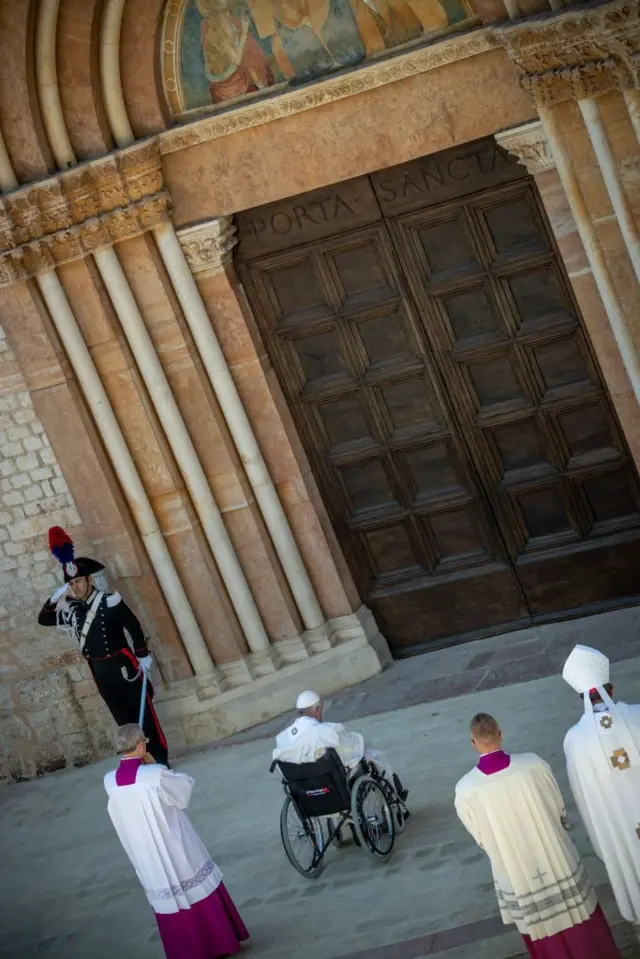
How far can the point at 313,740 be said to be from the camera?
7000 mm

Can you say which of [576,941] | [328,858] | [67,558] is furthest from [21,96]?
[576,941]

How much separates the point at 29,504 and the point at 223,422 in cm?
144

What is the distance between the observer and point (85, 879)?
829cm

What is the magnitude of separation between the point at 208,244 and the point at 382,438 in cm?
170

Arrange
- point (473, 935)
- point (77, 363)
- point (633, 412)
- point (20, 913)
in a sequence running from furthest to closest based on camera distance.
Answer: point (77, 363)
point (633, 412)
point (20, 913)
point (473, 935)

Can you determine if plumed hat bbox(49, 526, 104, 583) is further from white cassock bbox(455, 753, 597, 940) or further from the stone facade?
white cassock bbox(455, 753, 597, 940)

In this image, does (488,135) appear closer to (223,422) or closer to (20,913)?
(223,422)

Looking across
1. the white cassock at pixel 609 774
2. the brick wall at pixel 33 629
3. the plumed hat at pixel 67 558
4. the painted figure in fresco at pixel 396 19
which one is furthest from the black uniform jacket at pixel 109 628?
the white cassock at pixel 609 774

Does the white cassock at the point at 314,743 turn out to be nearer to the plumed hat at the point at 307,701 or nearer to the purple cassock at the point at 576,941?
the plumed hat at the point at 307,701

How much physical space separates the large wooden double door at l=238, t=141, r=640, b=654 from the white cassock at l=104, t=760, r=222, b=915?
3557mm

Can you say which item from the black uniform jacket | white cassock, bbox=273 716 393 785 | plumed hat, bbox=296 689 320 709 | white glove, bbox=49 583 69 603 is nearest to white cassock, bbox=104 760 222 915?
white cassock, bbox=273 716 393 785

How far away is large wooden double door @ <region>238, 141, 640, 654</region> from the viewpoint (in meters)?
9.23

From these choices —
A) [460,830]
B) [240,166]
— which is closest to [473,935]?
[460,830]

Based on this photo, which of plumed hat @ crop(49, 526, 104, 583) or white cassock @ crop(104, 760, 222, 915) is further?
plumed hat @ crop(49, 526, 104, 583)
